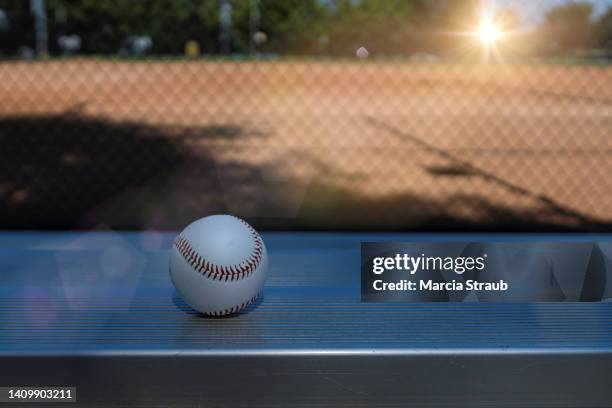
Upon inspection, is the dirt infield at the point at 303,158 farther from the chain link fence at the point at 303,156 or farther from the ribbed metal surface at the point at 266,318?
the ribbed metal surface at the point at 266,318

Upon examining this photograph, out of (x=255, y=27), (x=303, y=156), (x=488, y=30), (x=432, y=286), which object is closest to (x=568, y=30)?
(x=255, y=27)

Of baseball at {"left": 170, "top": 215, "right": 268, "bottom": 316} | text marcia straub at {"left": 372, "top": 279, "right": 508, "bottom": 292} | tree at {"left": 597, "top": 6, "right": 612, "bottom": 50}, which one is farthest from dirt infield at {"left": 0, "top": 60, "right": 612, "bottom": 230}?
baseball at {"left": 170, "top": 215, "right": 268, "bottom": 316}

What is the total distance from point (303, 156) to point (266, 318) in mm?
5326

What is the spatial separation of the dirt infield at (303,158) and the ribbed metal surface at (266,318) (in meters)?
1.40

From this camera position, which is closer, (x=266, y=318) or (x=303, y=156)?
(x=266, y=318)

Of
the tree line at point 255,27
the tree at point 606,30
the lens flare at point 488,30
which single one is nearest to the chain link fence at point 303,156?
the tree at point 606,30

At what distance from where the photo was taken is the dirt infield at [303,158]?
4.67 meters

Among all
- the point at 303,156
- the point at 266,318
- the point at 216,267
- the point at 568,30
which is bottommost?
the point at 568,30

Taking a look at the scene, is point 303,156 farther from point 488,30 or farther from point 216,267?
point 216,267

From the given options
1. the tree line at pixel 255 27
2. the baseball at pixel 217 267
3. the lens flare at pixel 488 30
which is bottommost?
the tree line at pixel 255 27

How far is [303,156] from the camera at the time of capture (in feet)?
24.2

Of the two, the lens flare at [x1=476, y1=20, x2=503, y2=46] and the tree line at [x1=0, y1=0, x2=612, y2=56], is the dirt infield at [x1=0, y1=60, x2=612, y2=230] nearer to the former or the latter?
Answer: the lens flare at [x1=476, y1=20, x2=503, y2=46]

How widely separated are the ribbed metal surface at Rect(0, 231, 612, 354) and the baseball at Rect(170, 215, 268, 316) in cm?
8

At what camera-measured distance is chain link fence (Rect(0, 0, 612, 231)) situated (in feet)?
15.2
